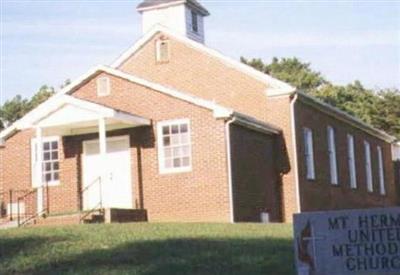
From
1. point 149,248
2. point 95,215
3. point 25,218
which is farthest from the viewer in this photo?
point 25,218

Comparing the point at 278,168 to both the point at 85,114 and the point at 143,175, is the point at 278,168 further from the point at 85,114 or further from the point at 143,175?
the point at 85,114

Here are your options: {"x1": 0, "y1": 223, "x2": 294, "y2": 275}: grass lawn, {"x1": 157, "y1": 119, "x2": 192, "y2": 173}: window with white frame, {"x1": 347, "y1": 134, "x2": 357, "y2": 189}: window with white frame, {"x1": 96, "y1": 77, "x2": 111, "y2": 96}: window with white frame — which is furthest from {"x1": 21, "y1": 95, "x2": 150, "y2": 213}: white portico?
{"x1": 347, "y1": 134, "x2": 357, "y2": 189}: window with white frame

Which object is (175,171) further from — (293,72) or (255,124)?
(293,72)

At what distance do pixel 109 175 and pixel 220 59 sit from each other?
6025 millimetres

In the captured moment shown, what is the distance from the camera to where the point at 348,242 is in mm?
8305

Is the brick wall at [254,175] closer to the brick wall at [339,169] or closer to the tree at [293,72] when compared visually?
the brick wall at [339,169]

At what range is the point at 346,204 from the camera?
32312mm

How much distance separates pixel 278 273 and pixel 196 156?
484 inches

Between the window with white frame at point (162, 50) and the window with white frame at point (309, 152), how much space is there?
219 inches

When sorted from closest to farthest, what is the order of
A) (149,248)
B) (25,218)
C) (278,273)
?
(278,273) → (149,248) → (25,218)

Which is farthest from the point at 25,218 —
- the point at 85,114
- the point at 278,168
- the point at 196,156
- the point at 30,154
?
the point at 278,168

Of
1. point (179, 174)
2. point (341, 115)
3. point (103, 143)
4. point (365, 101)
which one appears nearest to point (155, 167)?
point (179, 174)

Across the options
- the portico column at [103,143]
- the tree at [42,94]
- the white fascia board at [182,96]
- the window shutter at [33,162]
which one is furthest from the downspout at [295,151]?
the tree at [42,94]

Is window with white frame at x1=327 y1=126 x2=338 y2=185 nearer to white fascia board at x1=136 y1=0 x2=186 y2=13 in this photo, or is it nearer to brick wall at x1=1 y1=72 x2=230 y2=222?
white fascia board at x1=136 y1=0 x2=186 y2=13
